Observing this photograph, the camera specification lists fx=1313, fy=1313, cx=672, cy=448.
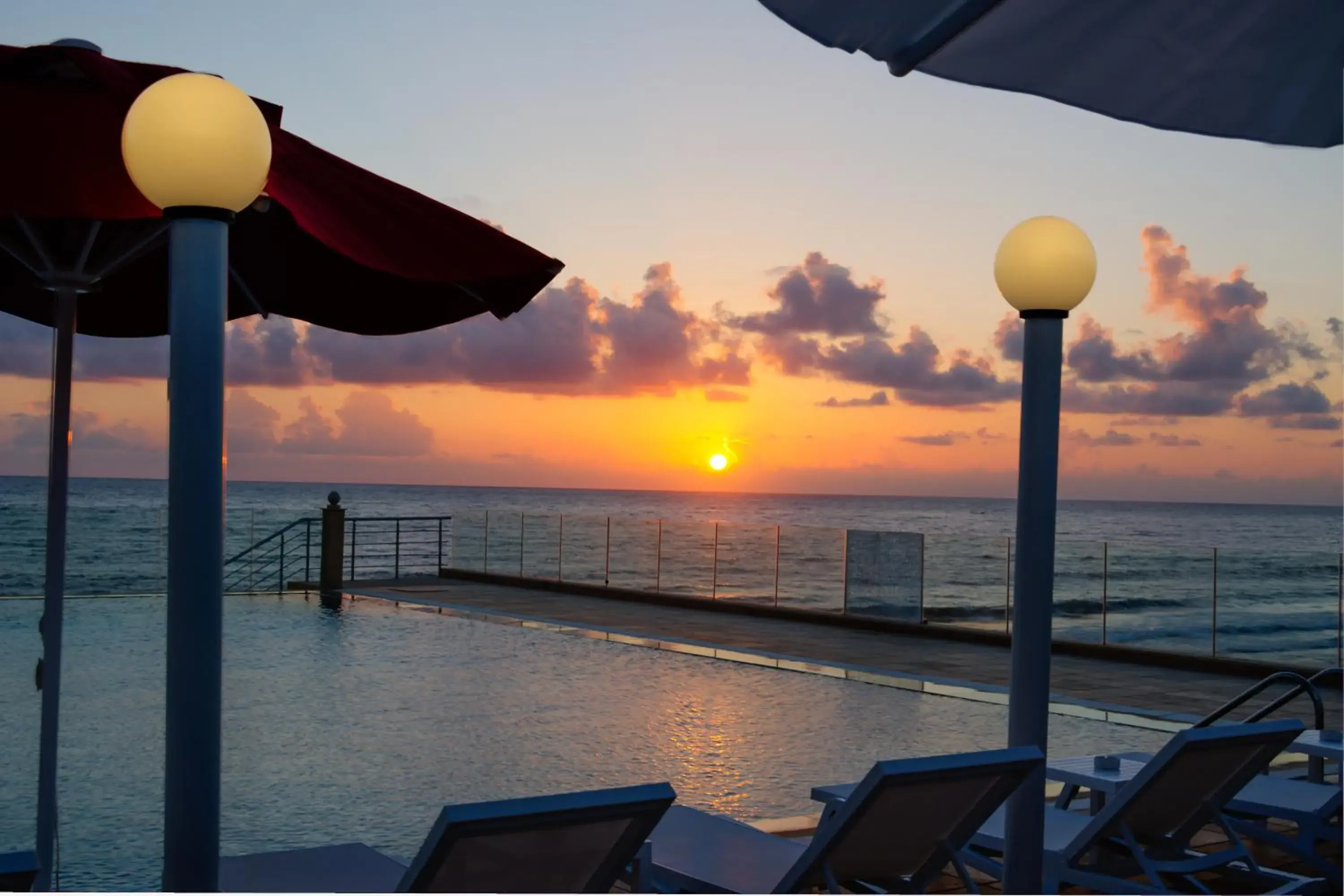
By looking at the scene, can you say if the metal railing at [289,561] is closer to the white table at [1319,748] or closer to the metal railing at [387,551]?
the metal railing at [387,551]

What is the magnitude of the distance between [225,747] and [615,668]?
361 centimetres

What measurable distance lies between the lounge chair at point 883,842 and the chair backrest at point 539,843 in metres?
0.58

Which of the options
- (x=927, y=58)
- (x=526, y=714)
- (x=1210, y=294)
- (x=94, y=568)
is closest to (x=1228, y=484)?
(x=1210, y=294)

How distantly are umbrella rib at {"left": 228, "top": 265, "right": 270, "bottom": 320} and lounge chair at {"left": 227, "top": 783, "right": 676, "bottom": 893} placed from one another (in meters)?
2.00

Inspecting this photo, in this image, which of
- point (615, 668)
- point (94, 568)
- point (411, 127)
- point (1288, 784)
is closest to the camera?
point (1288, 784)

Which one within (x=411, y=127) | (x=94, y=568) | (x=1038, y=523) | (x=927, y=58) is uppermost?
(x=411, y=127)

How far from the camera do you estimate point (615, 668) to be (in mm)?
10336

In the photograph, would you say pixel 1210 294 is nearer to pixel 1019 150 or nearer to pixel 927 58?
pixel 1019 150

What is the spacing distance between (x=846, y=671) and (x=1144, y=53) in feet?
27.3

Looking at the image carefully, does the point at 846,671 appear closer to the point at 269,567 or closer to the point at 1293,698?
the point at 1293,698

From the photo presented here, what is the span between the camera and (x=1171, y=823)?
4188 mm

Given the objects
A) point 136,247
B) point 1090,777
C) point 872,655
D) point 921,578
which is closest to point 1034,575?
point 1090,777

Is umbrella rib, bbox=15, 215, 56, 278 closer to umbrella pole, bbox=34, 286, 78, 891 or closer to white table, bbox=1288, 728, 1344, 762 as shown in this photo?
umbrella pole, bbox=34, 286, 78, 891

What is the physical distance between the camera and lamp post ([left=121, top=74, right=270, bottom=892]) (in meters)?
2.38
